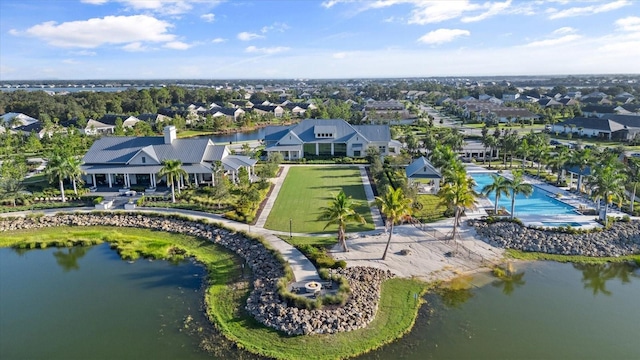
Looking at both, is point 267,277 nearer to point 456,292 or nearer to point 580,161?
point 456,292

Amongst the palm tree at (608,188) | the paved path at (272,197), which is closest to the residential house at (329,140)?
the paved path at (272,197)

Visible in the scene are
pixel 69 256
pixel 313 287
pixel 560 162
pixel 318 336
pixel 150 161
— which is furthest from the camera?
pixel 150 161

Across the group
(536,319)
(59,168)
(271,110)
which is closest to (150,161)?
(59,168)

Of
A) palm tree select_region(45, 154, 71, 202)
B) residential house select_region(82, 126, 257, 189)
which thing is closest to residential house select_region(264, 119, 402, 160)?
residential house select_region(82, 126, 257, 189)

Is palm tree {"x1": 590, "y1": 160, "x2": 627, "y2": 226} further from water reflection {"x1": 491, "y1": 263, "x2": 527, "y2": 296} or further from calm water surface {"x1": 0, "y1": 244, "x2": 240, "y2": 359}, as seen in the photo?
calm water surface {"x1": 0, "y1": 244, "x2": 240, "y2": 359}

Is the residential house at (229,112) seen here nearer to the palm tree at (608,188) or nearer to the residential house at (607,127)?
the residential house at (607,127)

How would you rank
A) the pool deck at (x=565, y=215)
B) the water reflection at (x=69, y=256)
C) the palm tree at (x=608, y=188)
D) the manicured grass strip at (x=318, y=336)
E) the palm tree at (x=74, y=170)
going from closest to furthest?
the manicured grass strip at (x=318, y=336) < the water reflection at (x=69, y=256) < the palm tree at (x=608, y=188) < the pool deck at (x=565, y=215) < the palm tree at (x=74, y=170)

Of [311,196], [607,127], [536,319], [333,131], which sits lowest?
[536,319]

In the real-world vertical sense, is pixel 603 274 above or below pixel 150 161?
below
